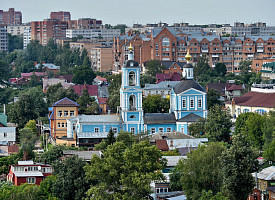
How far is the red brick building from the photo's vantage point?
42.5m

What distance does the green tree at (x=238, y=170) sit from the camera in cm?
3603

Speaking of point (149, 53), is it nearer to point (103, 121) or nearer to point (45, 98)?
point (45, 98)

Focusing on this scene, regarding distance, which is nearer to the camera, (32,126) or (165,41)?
(32,126)

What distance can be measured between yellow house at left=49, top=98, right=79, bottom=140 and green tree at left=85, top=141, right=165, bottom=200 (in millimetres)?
19650

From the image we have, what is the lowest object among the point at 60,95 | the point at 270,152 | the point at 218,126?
the point at 270,152

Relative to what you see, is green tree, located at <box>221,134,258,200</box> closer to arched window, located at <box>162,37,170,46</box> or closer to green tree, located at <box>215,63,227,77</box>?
green tree, located at <box>215,63,227,77</box>

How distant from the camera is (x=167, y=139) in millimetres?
51188

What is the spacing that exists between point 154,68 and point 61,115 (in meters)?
33.0

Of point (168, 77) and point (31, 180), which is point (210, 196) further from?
point (168, 77)

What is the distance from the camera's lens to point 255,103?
62.0m

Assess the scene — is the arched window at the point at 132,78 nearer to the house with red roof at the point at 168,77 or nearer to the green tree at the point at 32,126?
the green tree at the point at 32,126

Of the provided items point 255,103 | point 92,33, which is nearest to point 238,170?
point 255,103

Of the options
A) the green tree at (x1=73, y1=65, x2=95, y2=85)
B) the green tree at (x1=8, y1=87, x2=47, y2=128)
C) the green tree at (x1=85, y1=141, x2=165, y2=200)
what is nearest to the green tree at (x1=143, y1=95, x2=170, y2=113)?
the green tree at (x1=8, y1=87, x2=47, y2=128)

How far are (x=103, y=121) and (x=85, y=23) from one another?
11310cm
